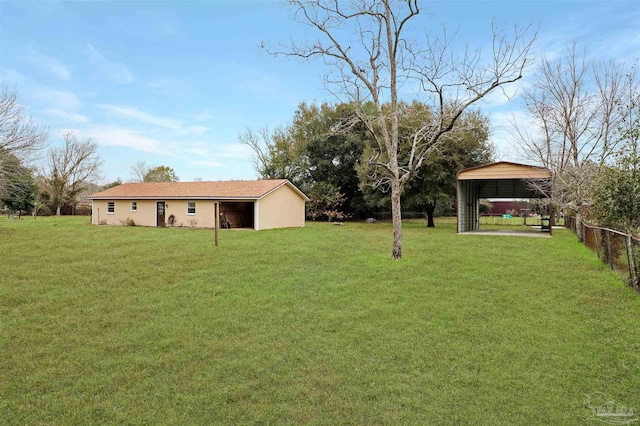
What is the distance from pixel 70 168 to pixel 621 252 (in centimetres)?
4736

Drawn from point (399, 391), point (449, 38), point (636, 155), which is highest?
point (449, 38)

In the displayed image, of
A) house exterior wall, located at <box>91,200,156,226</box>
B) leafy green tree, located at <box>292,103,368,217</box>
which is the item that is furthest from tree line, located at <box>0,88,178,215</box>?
leafy green tree, located at <box>292,103,368,217</box>

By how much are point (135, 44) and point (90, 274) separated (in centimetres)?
1009

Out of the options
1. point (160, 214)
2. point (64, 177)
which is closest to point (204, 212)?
point (160, 214)

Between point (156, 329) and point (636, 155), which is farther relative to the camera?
point (636, 155)

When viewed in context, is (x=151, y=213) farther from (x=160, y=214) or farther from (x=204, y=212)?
(x=204, y=212)

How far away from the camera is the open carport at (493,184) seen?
17.6m

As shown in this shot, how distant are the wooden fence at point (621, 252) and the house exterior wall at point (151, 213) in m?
18.0

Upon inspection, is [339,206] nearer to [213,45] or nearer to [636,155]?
[213,45]

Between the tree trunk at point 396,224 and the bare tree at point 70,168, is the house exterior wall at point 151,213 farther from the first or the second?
the bare tree at point 70,168

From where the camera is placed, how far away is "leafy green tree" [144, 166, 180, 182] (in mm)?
54191

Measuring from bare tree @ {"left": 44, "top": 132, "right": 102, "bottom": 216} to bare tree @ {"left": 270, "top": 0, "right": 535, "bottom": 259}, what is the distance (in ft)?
127

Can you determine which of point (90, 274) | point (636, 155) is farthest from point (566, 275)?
point (90, 274)

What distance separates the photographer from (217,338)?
503 cm
